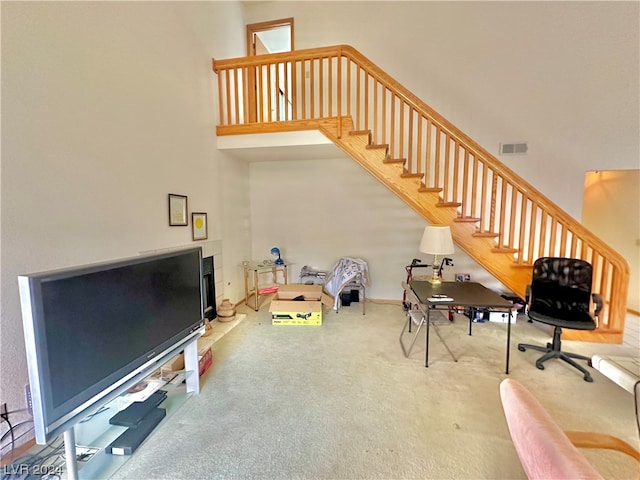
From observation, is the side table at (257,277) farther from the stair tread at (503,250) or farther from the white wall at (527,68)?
the white wall at (527,68)

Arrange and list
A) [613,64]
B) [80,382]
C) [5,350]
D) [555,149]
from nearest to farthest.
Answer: [80,382], [5,350], [613,64], [555,149]

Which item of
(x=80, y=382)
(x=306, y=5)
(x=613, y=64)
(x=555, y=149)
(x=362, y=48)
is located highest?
(x=306, y=5)

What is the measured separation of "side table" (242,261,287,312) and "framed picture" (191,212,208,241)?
937mm

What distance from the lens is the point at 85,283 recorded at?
130 cm

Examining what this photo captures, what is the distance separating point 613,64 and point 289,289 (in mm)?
5189

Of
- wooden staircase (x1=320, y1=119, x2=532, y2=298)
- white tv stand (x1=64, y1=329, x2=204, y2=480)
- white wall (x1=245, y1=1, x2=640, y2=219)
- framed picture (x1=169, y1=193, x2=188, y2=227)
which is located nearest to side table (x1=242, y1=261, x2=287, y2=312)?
framed picture (x1=169, y1=193, x2=188, y2=227)

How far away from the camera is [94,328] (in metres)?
1.35

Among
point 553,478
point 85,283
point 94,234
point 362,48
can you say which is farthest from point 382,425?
point 362,48

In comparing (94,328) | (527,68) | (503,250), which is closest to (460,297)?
(503,250)

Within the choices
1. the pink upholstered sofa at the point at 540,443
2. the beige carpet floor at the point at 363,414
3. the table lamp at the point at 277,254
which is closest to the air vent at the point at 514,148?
the beige carpet floor at the point at 363,414

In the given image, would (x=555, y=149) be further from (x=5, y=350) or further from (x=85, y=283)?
(x=5, y=350)

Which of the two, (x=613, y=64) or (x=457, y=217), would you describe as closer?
(x=457, y=217)

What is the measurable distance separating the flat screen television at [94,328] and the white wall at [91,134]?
2.13 ft

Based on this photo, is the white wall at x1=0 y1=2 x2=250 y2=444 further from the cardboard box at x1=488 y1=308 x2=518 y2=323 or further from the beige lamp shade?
the cardboard box at x1=488 y1=308 x2=518 y2=323
